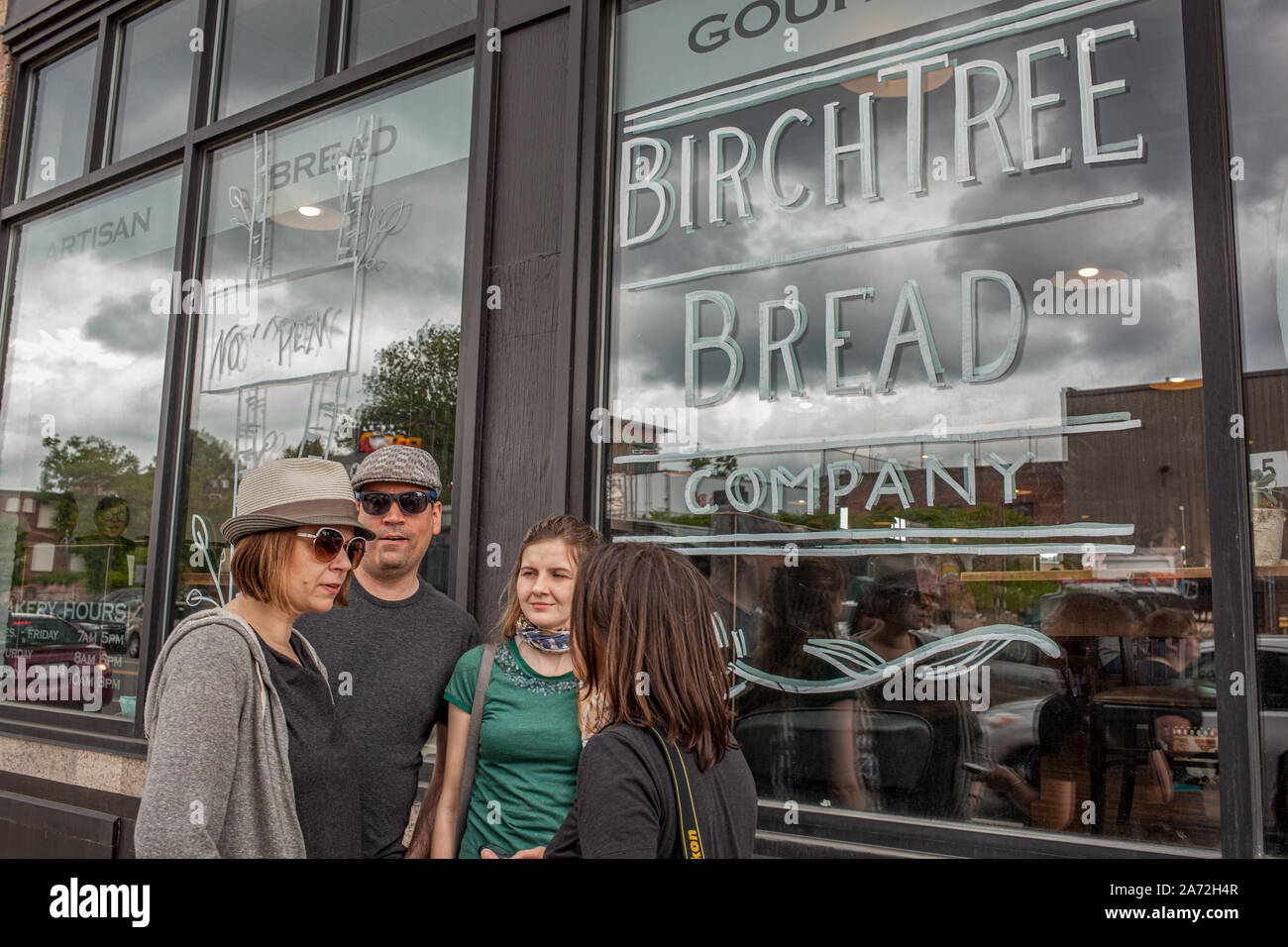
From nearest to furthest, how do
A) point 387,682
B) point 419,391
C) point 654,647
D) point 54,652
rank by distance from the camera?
point 654,647 → point 387,682 → point 419,391 → point 54,652

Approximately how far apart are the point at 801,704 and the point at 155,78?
536 centimetres

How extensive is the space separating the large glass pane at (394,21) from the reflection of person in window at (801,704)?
299 centimetres

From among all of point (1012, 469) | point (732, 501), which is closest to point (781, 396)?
point (732, 501)

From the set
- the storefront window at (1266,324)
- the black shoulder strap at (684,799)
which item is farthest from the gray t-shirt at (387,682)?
the storefront window at (1266,324)

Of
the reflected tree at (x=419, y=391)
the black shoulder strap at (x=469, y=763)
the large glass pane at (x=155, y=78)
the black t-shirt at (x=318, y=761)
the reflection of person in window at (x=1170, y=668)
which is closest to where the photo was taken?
the black t-shirt at (x=318, y=761)

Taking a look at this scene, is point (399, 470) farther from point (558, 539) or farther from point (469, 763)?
point (469, 763)

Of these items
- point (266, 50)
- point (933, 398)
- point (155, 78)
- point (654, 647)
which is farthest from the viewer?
point (155, 78)

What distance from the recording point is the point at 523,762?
2.42 metres

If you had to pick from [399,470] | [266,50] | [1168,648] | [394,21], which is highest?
[266,50]

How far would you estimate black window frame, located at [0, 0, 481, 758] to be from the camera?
475 cm

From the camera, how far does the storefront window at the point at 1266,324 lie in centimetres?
261

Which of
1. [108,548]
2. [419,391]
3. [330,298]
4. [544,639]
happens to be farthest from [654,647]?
[108,548]

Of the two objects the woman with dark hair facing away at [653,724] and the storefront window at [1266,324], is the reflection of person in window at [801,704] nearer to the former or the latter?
the storefront window at [1266,324]
